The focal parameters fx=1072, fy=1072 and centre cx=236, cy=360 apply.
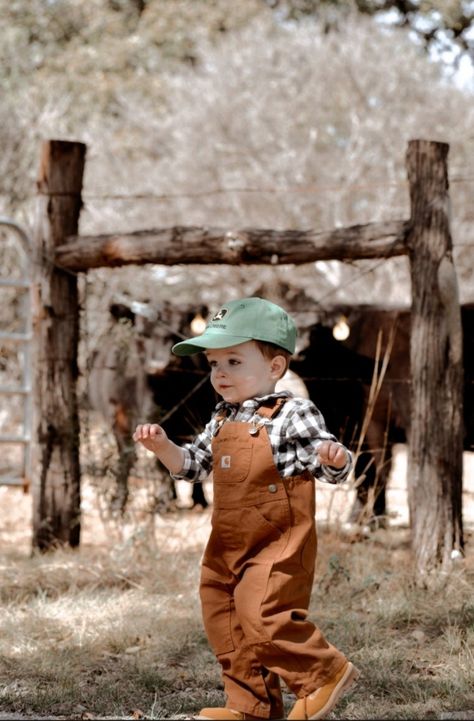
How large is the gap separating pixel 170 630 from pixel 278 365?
6.05 feet

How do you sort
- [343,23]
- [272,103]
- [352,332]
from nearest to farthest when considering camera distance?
1. [352,332]
2. [272,103]
3. [343,23]

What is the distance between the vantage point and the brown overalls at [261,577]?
3215 mm

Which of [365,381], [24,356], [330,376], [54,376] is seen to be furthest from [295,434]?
[24,356]

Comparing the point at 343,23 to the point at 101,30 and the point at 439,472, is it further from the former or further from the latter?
the point at 439,472

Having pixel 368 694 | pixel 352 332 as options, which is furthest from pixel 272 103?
pixel 368 694

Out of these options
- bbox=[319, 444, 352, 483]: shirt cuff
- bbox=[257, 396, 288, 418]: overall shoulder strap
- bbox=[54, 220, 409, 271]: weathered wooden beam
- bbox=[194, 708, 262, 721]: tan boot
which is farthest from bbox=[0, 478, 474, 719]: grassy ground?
bbox=[54, 220, 409, 271]: weathered wooden beam

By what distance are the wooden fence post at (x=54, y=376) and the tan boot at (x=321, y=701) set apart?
347cm

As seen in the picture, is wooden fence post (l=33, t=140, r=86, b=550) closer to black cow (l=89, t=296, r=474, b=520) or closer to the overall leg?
black cow (l=89, t=296, r=474, b=520)

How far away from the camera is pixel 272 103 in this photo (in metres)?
16.8

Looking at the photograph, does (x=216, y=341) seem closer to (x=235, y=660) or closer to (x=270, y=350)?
(x=270, y=350)

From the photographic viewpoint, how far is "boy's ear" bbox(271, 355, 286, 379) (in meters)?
3.46

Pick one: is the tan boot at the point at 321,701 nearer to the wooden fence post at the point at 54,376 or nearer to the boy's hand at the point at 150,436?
the boy's hand at the point at 150,436

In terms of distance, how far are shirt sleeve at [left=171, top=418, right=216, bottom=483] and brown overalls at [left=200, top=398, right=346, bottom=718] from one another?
0.12 m

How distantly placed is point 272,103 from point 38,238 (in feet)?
35.9
